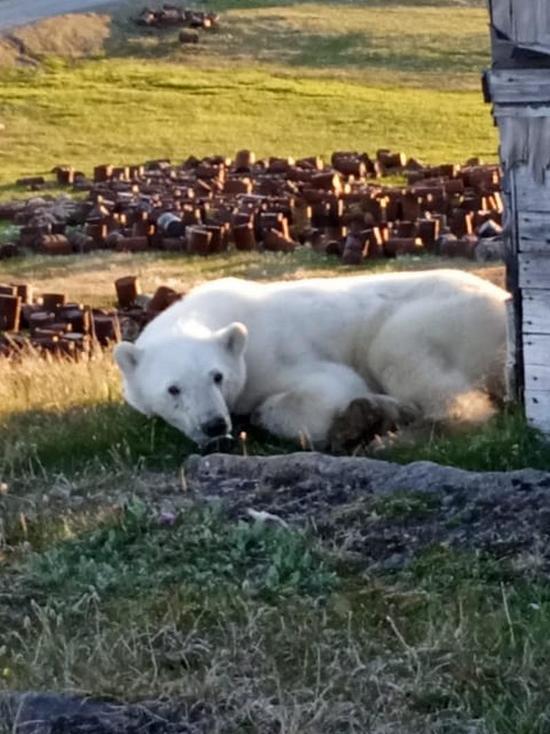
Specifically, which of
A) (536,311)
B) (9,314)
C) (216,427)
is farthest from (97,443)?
(9,314)

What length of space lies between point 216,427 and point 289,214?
1317 centimetres

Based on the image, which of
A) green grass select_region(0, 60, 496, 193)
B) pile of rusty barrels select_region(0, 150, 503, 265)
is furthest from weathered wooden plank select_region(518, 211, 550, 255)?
green grass select_region(0, 60, 496, 193)

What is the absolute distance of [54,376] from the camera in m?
10.1

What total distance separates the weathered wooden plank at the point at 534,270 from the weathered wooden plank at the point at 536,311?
0.04 meters

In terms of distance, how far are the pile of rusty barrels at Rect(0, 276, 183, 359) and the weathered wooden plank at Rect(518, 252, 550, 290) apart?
5.03m

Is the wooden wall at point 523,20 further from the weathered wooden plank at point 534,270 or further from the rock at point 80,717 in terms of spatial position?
the rock at point 80,717

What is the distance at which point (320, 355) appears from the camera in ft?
29.8

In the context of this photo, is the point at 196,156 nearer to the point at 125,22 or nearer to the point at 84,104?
the point at 84,104

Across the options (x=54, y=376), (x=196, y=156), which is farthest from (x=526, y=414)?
(x=196, y=156)

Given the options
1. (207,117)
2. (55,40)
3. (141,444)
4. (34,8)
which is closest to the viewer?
(141,444)

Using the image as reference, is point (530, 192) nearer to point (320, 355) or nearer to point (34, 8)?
point (320, 355)

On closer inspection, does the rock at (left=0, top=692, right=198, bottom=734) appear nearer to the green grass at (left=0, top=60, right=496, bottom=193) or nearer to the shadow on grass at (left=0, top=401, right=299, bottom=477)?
the shadow on grass at (left=0, top=401, right=299, bottom=477)

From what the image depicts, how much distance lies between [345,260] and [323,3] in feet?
132

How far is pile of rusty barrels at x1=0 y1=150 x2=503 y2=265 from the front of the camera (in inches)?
758
